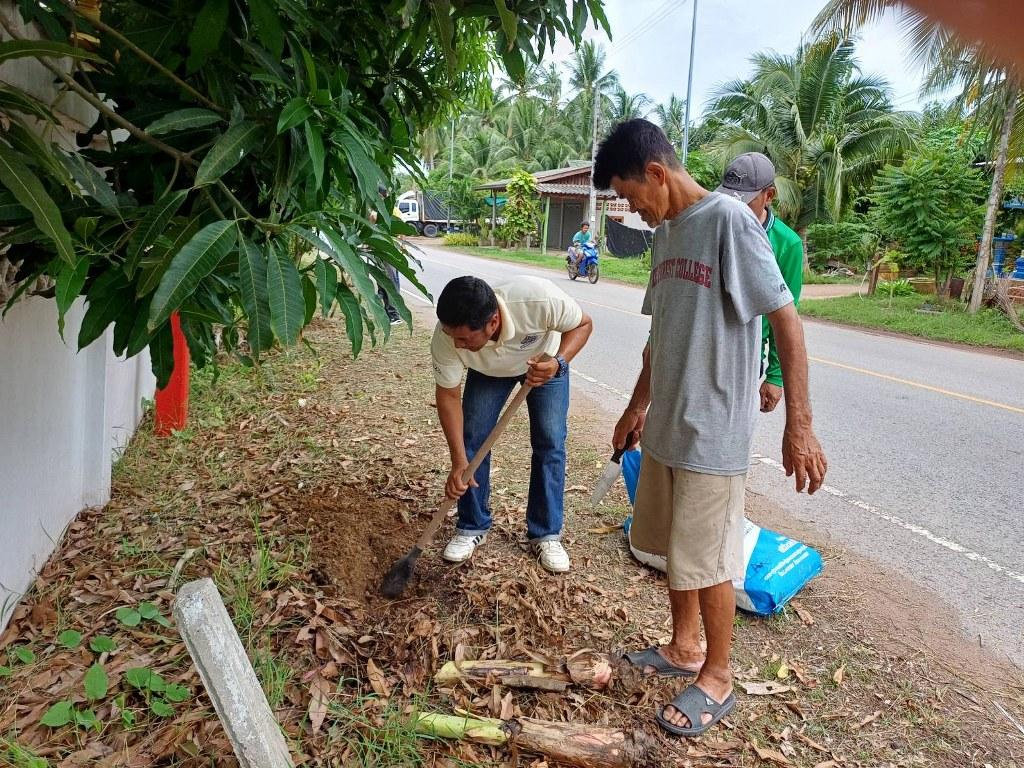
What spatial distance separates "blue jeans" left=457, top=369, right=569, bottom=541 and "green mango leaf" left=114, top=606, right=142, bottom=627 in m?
1.35

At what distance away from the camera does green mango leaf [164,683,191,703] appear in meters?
2.35

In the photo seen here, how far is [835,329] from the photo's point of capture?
41.5 ft

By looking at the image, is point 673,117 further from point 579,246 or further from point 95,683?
point 95,683

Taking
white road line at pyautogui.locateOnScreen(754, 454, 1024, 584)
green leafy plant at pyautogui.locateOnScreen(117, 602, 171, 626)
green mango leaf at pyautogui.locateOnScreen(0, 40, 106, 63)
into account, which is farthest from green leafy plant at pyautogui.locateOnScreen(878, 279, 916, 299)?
green mango leaf at pyautogui.locateOnScreen(0, 40, 106, 63)

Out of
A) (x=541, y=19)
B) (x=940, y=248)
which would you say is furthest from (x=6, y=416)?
(x=940, y=248)

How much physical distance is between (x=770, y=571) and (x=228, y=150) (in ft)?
8.21

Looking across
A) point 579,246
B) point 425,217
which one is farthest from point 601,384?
point 425,217

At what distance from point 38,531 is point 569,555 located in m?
2.19

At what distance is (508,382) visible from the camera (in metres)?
3.39

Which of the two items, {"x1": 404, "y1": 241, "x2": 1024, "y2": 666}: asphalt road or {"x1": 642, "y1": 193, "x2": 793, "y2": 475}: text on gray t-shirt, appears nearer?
{"x1": 642, "y1": 193, "x2": 793, "y2": 475}: text on gray t-shirt

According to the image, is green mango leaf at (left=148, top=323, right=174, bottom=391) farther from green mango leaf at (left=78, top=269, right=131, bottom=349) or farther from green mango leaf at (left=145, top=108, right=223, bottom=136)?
green mango leaf at (left=145, top=108, right=223, bottom=136)

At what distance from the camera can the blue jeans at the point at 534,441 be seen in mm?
3348

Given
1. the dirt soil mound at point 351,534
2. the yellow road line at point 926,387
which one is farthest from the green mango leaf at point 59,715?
the yellow road line at point 926,387

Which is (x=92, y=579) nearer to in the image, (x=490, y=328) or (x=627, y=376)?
(x=490, y=328)
